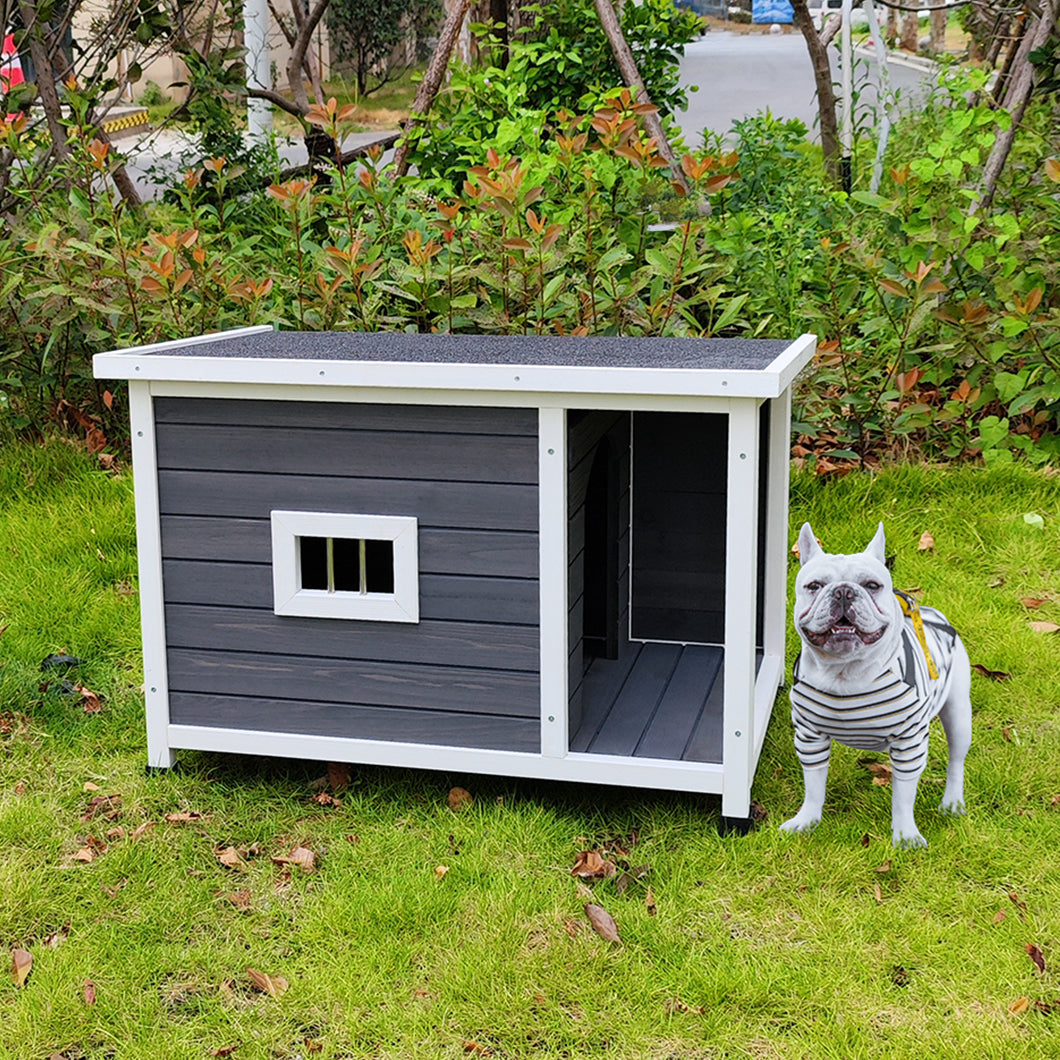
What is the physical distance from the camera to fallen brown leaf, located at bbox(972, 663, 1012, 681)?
4.07 metres

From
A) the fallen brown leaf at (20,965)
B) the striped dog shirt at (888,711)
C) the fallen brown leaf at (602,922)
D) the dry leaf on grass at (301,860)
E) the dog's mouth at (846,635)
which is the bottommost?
the dry leaf on grass at (301,860)

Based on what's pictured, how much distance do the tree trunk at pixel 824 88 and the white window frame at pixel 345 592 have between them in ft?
16.6

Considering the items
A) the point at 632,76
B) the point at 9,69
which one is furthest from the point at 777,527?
Answer: the point at 9,69

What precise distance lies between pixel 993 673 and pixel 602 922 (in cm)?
178

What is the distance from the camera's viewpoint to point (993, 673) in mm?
4098

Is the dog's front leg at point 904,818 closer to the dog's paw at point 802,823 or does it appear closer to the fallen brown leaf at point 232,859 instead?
the dog's paw at point 802,823

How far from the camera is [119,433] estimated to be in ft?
19.3

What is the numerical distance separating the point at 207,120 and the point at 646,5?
8.50ft

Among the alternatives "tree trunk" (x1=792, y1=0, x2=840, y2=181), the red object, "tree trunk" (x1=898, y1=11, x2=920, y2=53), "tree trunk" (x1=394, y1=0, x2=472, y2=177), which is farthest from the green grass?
"tree trunk" (x1=898, y1=11, x2=920, y2=53)

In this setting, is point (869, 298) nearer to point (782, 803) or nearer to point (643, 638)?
point (643, 638)

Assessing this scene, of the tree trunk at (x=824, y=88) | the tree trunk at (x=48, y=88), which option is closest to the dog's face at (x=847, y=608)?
the tree trunk at (x=48, y=88)

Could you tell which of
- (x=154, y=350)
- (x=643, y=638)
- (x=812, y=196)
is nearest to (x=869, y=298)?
(x=812, y=196)

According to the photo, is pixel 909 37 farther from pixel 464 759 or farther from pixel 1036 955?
pixel 1036 955

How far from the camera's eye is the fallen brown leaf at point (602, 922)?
2859 millimetres
